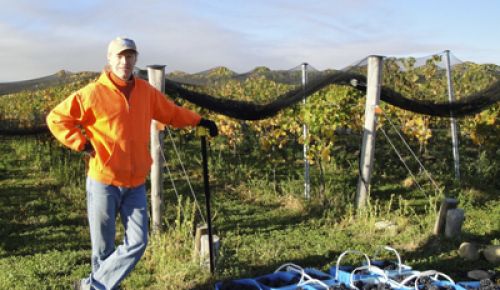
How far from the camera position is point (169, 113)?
3.52 m

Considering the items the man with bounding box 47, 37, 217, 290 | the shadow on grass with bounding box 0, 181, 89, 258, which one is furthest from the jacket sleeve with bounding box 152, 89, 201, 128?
the shadow on grass with bounding box 0, 181, 89, 258

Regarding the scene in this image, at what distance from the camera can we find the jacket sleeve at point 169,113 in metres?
3.43

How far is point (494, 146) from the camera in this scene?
8.35 meters

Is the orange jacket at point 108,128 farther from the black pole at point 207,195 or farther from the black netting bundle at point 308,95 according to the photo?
the black netting bundle at point 308,95

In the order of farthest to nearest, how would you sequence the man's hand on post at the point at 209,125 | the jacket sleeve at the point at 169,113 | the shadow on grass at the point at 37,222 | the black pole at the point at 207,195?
the shadow on grass at the point at 37,222 → the black pole at the point at 207,195 → the man's hand on post at the point at 209,125 → the jacket sleeve at the point at 169,113

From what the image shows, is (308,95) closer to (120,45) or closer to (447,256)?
(447,256)

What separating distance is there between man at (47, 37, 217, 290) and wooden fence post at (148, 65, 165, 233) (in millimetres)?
1576

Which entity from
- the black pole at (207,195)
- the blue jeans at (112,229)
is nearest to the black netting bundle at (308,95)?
the black pole at (207,195)

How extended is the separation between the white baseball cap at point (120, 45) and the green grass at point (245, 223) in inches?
68.7

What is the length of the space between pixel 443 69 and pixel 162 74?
5400 millimetres

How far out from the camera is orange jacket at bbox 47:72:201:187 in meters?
2.96

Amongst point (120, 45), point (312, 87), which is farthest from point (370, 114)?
point (120, 45)

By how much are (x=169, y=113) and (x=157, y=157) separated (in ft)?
4.76

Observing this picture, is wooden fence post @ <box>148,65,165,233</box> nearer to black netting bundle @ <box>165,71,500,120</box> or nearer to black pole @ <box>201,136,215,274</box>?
black netting bundle @ <box>165,71,500,120</box>
